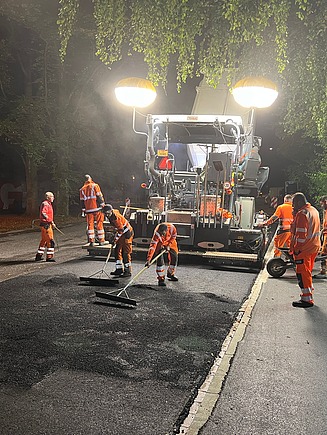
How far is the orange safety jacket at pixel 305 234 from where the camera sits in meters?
6.66

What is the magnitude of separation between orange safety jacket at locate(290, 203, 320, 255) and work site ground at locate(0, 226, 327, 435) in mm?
893

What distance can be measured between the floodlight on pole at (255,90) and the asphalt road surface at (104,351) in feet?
10.3

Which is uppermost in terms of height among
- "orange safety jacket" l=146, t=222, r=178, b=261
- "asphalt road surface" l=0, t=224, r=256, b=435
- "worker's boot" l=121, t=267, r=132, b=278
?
"orange safety jacket" l=146, t=222, r=178, b=261

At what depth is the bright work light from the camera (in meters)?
7.84

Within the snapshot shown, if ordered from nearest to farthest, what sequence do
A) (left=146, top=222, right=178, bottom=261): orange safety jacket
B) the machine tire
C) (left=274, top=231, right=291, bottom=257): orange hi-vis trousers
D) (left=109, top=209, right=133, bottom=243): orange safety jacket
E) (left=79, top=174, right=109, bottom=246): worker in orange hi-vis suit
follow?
1. (left=146, top=222, right=178, bottom=261): orange safety jacket
2. (left=109, top=209, right=133, bottom=243): orange safety jacket
3. the machine tire
4. (left=274, top=231, right=291, bottom=257): orange hi-vis trousers
5. (left=79, top=174, right=109, bottom=246): worker in orange hi-vis suit

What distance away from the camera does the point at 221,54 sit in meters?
5.74

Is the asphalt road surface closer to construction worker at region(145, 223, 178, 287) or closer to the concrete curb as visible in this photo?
the concrete curb

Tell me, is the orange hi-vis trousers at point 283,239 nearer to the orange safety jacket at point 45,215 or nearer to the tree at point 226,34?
the tree at point 226,34

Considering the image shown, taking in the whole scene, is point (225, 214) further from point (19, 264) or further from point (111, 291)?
point (19, 264)

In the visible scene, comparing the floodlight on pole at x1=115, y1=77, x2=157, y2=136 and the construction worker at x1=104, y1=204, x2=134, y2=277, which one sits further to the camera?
the construction worker at x1=104, y1=204, x2=134, y2=277

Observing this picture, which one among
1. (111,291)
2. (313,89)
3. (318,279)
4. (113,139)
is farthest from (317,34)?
(113,139)

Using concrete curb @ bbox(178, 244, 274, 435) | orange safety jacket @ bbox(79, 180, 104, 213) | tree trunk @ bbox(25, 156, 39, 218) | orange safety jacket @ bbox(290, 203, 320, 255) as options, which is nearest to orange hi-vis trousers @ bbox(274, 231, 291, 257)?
orange safety jacket @ bbox(290, 203, 320, 255)

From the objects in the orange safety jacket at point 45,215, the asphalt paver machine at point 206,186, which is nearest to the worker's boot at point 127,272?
the asphalt paver machine at point 206,186

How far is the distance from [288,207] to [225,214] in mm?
1502
